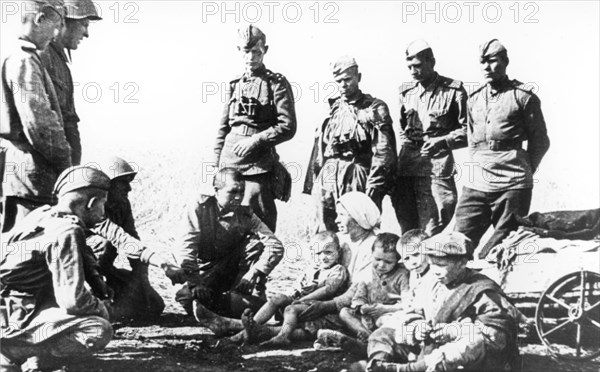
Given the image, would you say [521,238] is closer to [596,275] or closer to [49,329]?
[596,275]

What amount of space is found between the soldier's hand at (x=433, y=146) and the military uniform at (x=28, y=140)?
312cm

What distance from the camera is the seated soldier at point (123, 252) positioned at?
10.3 m

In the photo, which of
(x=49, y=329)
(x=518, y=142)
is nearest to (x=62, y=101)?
(x=49, y=329)

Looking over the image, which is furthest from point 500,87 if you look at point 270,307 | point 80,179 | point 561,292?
point 80,179

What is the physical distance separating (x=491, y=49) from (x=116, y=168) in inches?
136

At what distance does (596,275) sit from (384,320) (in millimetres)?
1752

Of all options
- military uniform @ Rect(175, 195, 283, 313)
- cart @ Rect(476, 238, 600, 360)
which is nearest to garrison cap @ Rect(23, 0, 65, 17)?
military uniform @ Rect(175, 195, 283, 313)

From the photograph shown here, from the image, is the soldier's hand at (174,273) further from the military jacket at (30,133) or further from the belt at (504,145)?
the belt at (504,145)

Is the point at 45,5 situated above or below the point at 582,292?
above

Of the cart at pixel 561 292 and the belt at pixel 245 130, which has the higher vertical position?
the belt at pixel 245 130

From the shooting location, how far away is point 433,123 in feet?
35.0

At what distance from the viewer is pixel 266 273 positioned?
1028cm

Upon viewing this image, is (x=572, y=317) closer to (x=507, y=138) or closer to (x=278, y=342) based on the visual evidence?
(x=507, y=138)

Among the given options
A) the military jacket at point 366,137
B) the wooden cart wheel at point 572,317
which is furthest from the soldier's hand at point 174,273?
the wooden cart wheel at point 572,317
